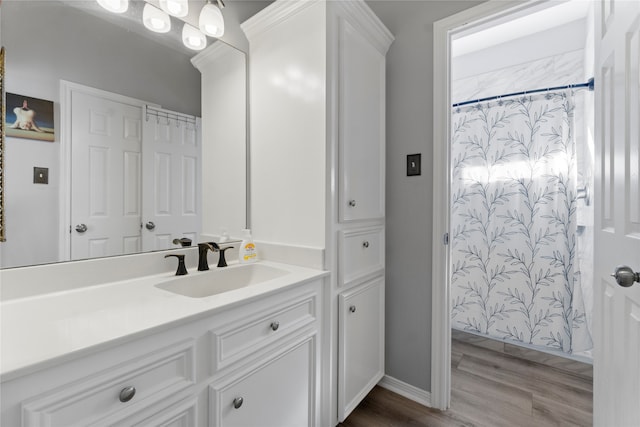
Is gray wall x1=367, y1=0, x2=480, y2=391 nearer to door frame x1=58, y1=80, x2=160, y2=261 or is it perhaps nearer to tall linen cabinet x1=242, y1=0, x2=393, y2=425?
tall linen cabinet x1=242, y1=0, x2=393, y2=425

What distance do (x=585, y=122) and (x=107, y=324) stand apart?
110 inches

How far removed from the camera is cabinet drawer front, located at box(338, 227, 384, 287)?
4.43ft

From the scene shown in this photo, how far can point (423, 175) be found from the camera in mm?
1576

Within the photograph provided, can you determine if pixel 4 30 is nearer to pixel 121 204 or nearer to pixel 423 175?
pixel 121 204

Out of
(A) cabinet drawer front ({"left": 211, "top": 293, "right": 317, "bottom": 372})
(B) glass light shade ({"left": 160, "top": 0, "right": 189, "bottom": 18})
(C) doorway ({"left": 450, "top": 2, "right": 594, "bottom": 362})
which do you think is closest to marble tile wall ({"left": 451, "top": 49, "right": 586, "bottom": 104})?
(C) doorway ({"left": 450, "top": 2, "right": 594, "bottom": 362})

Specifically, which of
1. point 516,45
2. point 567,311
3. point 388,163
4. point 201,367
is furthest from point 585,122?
point 201,367

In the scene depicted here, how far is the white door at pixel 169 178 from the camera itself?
1198 mm

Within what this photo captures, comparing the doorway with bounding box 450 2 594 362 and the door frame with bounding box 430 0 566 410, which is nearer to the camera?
the door frame with bounding box 430 0 566 410

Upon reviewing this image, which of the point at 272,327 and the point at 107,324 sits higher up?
the point at 107,324

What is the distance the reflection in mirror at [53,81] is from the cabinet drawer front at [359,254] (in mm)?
829

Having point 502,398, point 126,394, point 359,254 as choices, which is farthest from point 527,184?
point 126,394

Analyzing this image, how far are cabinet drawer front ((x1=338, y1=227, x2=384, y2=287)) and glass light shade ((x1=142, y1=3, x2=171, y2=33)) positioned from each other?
1201 mm

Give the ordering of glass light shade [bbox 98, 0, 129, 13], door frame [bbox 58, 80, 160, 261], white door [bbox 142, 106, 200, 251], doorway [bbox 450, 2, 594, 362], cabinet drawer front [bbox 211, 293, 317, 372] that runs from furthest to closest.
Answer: doorway [bbox 450, 2, 594, 362] → white door [bbox 142, 106, 200, 251] → glass light shade [bbox 98, 0, 129, 13] → door frame [bbox 58, 80, 160, 261] → cabinet drawer front [bbox 211, 293, 317, 372]

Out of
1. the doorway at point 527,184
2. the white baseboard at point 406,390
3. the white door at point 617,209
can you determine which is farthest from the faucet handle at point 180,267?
the doorway at point 527,184
